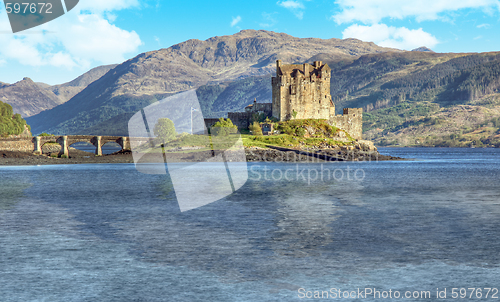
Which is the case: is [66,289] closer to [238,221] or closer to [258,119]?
[238,221]

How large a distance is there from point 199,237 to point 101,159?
125814 mm

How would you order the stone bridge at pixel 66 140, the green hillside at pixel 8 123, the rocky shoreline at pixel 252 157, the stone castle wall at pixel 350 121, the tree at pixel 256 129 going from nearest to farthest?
1. the rocky shoreline at pixel 252 157
2. the tree at pixel 256 129
3. the stone bridge at pixel 66 140
4. the stone castle wall at pixel 350 121
5. the green hillside at pixel 8 123

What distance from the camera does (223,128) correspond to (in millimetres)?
138500

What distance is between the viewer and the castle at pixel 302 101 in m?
146

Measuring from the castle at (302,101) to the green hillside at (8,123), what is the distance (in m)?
70.7

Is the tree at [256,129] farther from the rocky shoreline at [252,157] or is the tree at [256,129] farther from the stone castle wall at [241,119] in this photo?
the stone castle wall at [241,119]

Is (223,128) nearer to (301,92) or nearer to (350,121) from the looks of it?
(301,92)

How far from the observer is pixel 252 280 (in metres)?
19.8

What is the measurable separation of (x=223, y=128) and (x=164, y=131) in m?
22.5

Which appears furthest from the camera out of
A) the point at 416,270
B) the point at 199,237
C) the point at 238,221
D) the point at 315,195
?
the point at 315,195

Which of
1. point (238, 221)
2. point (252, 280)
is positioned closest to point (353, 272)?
point (252, 280)

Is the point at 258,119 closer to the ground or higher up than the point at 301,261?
higher up

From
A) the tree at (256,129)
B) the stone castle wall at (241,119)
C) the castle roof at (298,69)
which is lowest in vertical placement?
the tree at (256,129)

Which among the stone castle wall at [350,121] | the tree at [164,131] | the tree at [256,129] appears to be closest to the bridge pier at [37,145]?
the tree at [164,131]
